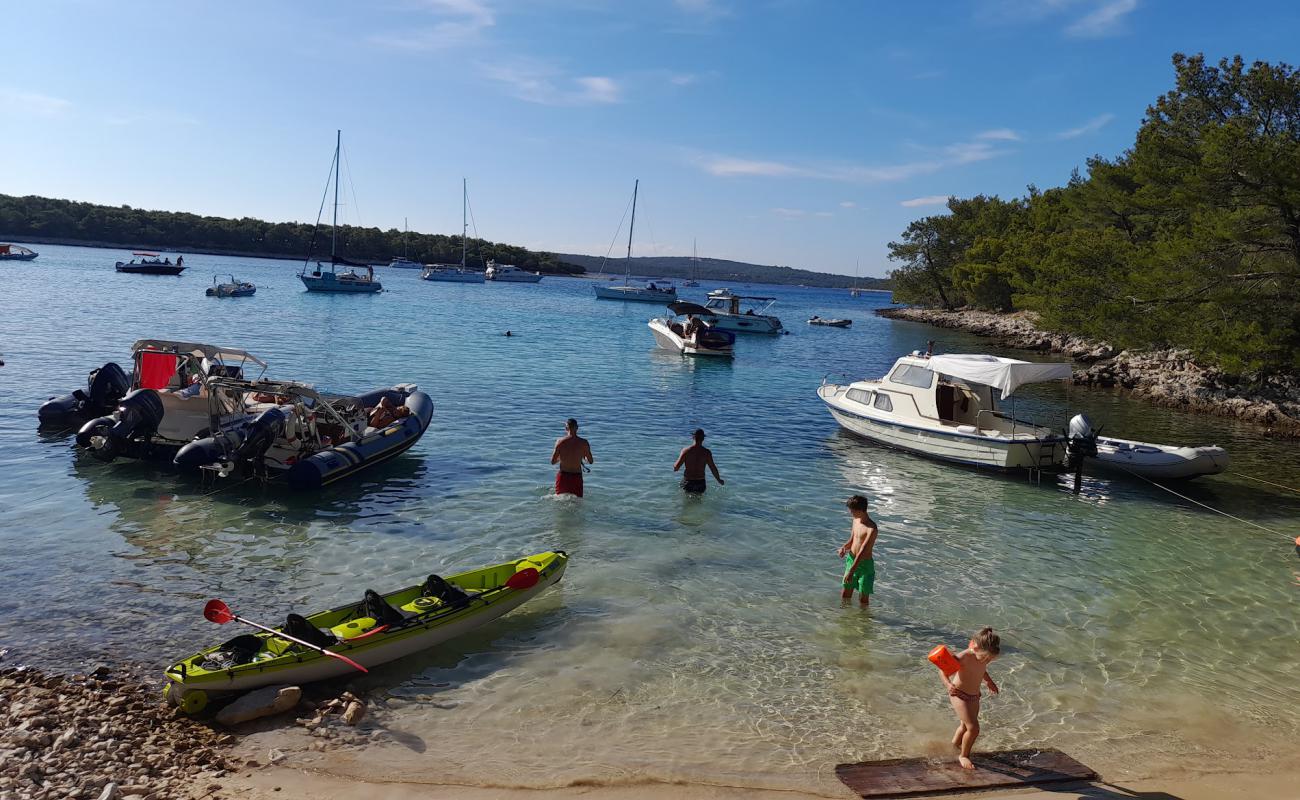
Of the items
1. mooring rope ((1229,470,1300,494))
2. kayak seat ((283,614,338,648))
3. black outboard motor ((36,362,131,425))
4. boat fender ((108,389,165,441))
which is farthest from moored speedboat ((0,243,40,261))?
mooring rope ((1229,470,1300,494))

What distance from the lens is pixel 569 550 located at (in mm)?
12484

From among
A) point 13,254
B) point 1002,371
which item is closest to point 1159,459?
point 1002,371

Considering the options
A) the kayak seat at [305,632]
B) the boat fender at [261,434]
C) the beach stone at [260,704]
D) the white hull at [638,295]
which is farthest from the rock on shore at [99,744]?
the white hull at [638,295]

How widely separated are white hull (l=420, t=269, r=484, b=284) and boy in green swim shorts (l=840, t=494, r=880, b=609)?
10994cm

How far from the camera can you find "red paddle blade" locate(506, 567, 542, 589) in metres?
9.91

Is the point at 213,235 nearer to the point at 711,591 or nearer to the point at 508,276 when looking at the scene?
the point at 508,276

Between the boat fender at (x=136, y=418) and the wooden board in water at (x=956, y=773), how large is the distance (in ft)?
46.6

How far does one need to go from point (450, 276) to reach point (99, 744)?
370 feet

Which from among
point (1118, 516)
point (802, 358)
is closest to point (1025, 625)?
point (1118, 516)

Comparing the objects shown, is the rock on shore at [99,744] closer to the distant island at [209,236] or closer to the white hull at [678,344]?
the white hull at [678,344]

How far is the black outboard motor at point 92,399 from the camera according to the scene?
1816cm

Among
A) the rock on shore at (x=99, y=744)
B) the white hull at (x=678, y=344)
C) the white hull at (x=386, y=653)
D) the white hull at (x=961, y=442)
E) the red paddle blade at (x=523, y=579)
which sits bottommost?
the rock on shore at (x=99, y=744)

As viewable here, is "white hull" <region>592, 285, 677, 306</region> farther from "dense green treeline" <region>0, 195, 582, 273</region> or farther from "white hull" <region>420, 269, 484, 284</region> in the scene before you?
"dense green treeline" <region>0, 195, 582, 273</region>

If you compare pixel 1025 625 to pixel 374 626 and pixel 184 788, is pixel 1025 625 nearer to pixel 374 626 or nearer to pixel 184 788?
pixel 374 626
